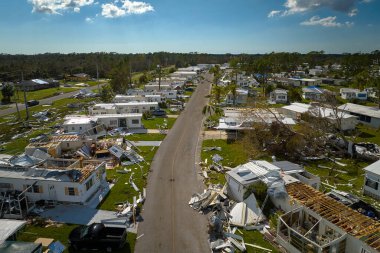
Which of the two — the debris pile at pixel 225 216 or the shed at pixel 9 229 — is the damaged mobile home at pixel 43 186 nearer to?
the shed at pixel 9 229

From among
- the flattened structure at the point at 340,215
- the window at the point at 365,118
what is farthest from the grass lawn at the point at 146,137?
the window at the point at 365,118

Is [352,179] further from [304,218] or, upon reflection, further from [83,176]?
[83,176]

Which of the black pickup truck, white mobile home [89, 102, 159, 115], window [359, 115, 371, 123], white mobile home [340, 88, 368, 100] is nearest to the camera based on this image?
the black pickup truck

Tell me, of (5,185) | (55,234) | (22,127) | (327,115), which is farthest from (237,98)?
→ (55,234)

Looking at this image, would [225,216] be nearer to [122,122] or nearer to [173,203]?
[173,203]

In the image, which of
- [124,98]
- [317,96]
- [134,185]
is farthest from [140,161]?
[317,96]

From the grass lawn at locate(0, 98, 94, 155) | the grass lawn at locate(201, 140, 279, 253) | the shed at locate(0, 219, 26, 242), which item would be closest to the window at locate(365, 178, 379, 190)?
the grass lawn at locate(201, 140, 279, 253)

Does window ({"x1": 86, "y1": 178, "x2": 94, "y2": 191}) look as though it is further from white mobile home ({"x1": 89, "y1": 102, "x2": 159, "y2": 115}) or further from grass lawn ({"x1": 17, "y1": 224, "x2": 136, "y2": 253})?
white mobile home ({"x1": 89, "y1": 102, "x2": 159, "y2": 115})
